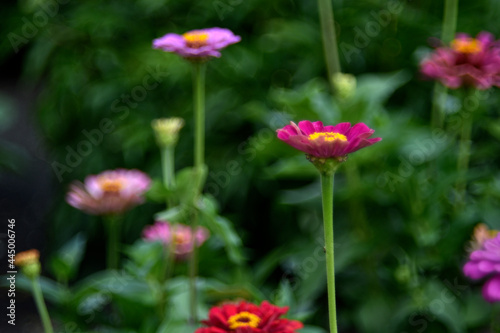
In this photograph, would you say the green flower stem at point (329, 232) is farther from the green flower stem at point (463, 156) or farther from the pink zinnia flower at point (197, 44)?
the green flower stem at point (463, 156)

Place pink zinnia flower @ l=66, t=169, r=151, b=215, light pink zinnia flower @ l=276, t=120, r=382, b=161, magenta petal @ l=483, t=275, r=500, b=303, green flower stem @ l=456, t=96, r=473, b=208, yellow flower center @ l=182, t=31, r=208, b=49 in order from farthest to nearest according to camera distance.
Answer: green flower stem @ l=456, t=96, r=473, b=208, pink zinnia flower @ l=66, t=169, r=151, b=215, yellow flower center @ l=182, t=31, r=208, b=49, magenta petal @ l=483, t=275, r=500, b=303, light pink zinnia flower @ l=276, t=120, r=382, b=161

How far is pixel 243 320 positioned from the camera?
21.2 inches

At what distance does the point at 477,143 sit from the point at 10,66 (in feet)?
7.44

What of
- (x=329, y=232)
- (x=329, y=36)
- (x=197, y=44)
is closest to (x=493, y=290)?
(x=329, y=232)

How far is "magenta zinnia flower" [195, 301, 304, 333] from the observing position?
0.52 meters

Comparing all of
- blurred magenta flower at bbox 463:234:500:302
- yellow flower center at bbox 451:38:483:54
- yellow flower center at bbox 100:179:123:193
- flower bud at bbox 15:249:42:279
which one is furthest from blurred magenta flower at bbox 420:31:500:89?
flower bud at bbox 15:249:42:279

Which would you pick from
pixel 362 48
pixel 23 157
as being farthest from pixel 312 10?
pixel 23 157

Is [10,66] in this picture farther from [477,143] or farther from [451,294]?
[451,294]

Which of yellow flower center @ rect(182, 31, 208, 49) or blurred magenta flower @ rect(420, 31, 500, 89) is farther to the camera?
blurred magenta flower @ rect(420, 31, 500, 89)

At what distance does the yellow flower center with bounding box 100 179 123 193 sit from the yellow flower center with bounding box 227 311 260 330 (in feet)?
1.23

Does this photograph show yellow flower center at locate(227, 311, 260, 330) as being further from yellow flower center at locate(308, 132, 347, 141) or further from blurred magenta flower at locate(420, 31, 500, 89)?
blurred magenta flower at locate(420, 31, 500, 89)

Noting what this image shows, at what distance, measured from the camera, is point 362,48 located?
1.38 metres

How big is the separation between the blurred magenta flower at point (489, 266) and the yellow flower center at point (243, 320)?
0.20 meters

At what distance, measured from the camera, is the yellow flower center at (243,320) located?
1.73ft
